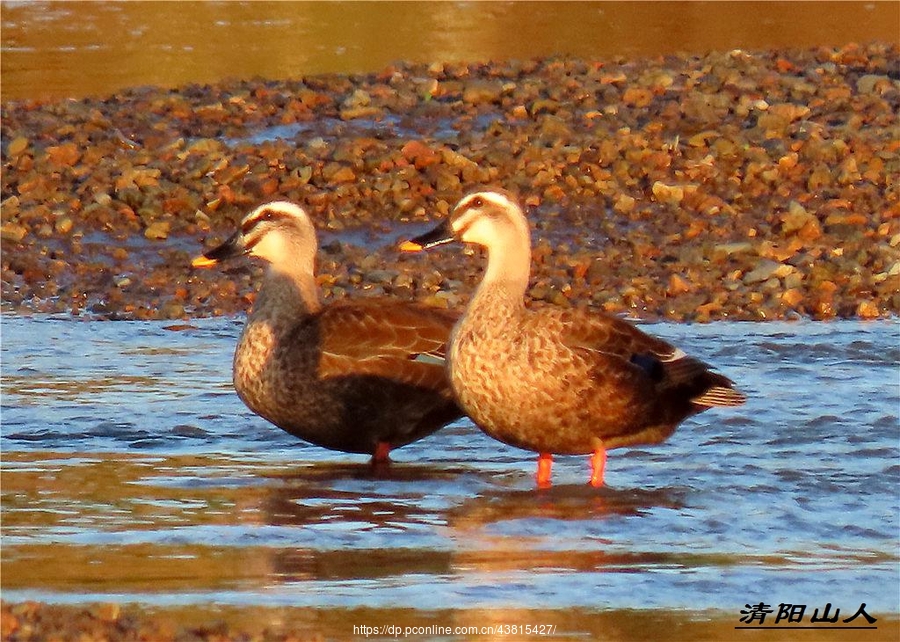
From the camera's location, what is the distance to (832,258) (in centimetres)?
1347

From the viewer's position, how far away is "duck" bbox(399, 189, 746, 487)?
353 inches

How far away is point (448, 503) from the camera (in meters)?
8.68

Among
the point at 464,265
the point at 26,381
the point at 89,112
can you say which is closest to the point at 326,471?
the point at 26,381

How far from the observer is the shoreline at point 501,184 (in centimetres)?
1341

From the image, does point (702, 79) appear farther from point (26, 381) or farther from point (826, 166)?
point (26, 381)

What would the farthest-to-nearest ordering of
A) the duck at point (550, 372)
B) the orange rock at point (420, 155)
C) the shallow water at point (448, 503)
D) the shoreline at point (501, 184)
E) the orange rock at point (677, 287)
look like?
the orange rock at point (420, 155), the shoreline at point (501, 184), the orange rock at point (677, 287), the duck at point (550, 372), the shallow water at point (448, 503)

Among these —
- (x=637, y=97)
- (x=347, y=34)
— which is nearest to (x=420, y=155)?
(x=637, y=97)

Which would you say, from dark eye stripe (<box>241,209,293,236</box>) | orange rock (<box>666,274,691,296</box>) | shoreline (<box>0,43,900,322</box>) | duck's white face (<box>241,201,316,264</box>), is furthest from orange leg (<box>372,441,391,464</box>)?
orange rock (<box>666,274,691,296</box>)

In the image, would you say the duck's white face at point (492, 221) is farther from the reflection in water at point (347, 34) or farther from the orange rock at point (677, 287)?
the reflection in water at point (347, 34)

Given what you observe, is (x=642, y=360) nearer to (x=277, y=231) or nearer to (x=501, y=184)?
(x=277, y=231)

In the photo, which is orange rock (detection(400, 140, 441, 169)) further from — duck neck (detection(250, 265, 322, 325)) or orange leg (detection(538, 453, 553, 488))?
orange leg (detection(538, 453, 553, 488))

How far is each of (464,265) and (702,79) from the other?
5.02m

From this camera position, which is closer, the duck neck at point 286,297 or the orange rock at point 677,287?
the duck neck at point 286,297

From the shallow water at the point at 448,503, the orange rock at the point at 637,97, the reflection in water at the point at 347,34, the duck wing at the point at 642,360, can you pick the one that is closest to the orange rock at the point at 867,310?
the shallow water at the point at 448,503
